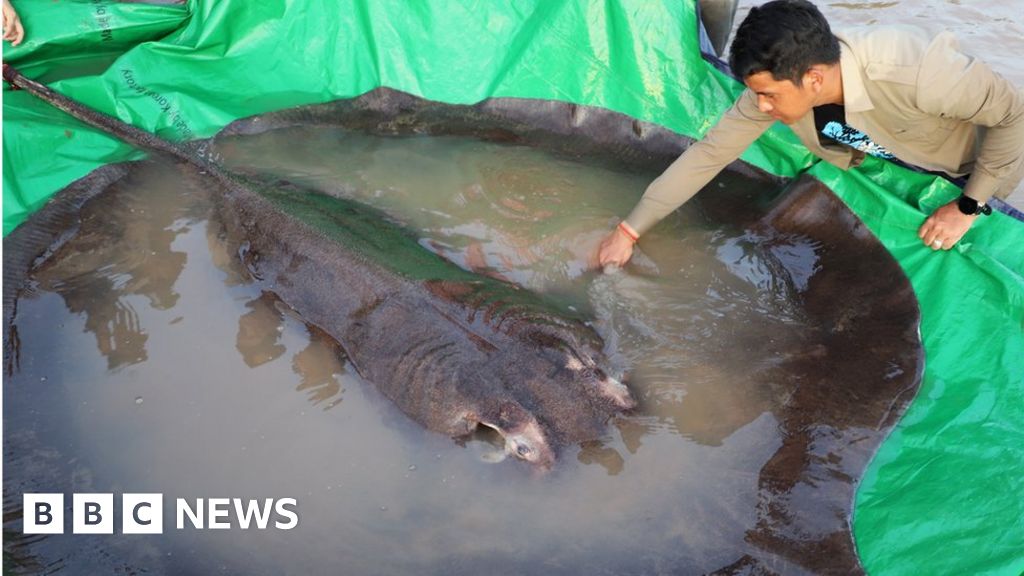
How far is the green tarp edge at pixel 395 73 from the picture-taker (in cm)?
418

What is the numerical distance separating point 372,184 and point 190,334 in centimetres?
149

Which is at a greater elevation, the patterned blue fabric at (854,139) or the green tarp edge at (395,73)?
the patterned blue fabric at (854,139)

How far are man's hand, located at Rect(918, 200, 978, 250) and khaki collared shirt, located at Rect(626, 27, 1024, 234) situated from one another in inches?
5.4

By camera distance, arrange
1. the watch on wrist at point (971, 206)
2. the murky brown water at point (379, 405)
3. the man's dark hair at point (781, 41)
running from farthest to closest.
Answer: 1. the watch on wrist at point (971, 206)
2. the man's dark hair at point (781, 41)
3. the murky brown water at point (379, 405)

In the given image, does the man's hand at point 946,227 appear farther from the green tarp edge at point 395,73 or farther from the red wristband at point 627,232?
the red wristband at point 627,232

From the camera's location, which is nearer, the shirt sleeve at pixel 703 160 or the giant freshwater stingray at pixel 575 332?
the giant freshwater stingray at pixel 575 332

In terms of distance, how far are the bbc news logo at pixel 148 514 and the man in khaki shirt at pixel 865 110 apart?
2175 mm

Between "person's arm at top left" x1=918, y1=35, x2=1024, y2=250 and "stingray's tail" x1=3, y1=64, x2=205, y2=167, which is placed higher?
"person's arm at top left" x1=918, y1=35, x2=1024, y2=250

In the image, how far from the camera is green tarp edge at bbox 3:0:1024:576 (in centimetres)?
418

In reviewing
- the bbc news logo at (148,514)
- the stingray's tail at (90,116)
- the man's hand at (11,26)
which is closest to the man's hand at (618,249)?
the bbc news logo at (148,514)

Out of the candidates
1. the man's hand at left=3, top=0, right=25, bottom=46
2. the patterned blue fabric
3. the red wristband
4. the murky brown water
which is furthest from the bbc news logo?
the patterned blue fabric

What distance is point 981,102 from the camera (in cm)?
362

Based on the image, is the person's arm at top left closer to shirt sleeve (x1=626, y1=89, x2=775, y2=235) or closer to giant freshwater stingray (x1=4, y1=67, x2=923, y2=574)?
giant freshwater stingray (x1=4, y1=67, x2=923, y2=574)

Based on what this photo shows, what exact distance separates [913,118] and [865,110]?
0.25 m
